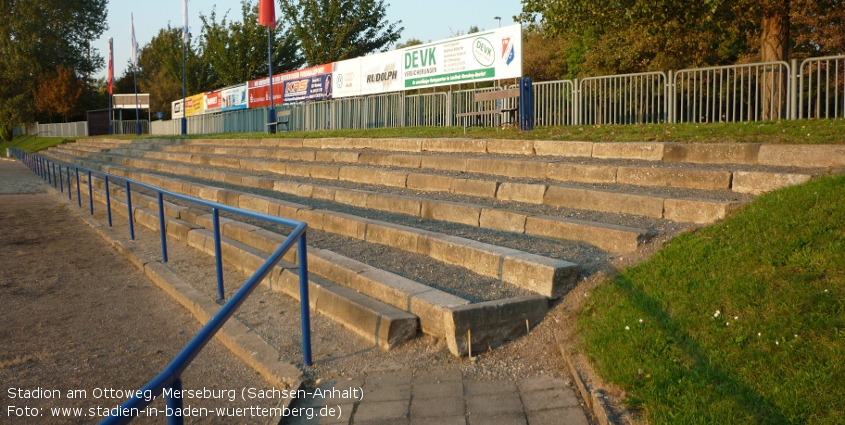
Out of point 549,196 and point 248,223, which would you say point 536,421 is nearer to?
point 549,196

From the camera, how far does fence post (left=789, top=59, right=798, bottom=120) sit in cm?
1041

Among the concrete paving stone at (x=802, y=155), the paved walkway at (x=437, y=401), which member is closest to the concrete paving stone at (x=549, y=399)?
the paved walkway at (x=437, y=401)

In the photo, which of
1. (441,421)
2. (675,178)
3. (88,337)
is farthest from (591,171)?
(88,337)

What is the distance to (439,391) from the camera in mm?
4227

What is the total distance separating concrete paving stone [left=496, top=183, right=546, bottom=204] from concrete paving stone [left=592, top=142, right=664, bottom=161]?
1.58 meters

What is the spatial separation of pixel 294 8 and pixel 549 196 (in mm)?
37181

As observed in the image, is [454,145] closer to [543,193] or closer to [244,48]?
[543,193]

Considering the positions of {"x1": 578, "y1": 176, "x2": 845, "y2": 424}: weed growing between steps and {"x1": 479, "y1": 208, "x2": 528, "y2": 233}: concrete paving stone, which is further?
{"x1": 479, "y1": 208, "x2": 528, "y2": 233}: concrete paving stone

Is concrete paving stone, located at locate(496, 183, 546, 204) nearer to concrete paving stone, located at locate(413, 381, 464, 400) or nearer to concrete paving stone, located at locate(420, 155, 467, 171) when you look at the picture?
concrete paving stone, located at locate(420, 155, 467, 171)

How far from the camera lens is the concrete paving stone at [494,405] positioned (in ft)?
12.8

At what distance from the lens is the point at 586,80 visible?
1415 centimetres

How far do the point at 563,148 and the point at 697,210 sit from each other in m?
3.96

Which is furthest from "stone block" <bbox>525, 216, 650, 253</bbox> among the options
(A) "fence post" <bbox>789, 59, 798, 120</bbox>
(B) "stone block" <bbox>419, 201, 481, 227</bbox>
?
(A) "fence post" <bbox>789, 59, 798, 120</bbox>

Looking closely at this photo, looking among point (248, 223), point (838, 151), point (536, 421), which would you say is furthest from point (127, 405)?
point (248, 223)
